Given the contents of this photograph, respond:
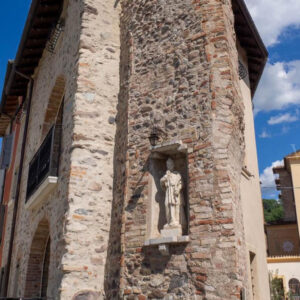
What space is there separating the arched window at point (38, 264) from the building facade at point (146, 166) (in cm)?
2

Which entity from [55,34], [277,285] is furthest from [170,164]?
[277,285]

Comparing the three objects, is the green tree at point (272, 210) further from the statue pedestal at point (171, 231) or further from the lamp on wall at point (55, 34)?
the statue pedestal at point (171, 231)

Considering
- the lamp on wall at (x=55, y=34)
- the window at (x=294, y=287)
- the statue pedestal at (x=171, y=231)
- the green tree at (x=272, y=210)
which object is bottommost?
the window at (x=294, y=287)

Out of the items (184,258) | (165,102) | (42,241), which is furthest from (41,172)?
(184,258)

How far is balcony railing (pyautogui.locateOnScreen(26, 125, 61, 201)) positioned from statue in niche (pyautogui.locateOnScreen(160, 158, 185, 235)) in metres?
2.58

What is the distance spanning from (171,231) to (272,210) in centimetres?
3566

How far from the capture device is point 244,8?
885 cm

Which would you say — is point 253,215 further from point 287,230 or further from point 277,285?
point 287,230

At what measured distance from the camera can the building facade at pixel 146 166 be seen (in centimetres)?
536

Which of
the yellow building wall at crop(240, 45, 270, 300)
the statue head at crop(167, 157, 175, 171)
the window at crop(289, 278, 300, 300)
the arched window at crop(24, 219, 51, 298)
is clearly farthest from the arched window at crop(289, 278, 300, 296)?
the statue head at crop(167, 157, 175, 171)

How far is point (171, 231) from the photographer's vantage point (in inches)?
218

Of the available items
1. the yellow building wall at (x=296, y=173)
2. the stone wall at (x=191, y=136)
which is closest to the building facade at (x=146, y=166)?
the stone wall at (x=191, y=136)

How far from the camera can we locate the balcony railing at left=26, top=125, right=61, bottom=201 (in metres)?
7.53

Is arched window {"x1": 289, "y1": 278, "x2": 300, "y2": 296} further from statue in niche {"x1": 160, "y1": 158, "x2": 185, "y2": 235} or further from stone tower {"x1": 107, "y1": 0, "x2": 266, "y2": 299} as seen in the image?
statue in niche {"x1": 160, "y1": 158, "x2": 185, "y2": 235}
